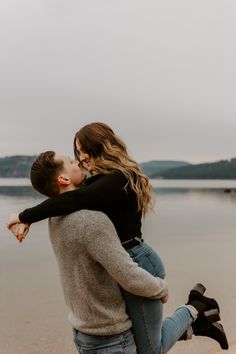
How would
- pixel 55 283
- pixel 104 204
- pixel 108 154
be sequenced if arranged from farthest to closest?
1. pixel 55 283
2. pixel 108 154
3. pixel 104 204

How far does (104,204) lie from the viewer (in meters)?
2.17

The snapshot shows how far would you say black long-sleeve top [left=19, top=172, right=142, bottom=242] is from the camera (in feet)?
6.93

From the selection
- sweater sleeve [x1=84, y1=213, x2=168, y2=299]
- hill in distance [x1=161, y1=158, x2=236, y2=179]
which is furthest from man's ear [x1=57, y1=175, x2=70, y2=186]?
hill in distance [x1=161, y1=158, x2=236, y2=179]

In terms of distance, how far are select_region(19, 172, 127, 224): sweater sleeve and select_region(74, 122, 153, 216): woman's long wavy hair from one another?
0.06 meters

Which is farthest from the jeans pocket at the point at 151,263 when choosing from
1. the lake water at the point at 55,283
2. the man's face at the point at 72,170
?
the lake water at the point at 55,283

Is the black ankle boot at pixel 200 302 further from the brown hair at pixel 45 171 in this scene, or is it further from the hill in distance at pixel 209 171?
the hill in distance at pixel 209 171

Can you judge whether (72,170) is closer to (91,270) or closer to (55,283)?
(91,270)

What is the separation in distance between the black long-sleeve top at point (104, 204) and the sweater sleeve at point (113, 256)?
0.10 meters

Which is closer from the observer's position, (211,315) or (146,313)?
(146,313)

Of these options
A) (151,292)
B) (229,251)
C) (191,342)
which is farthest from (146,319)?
(229,251)

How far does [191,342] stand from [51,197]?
12.7 ft

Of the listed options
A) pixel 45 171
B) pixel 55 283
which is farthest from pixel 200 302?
pixel 55 283

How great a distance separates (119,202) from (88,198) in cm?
18

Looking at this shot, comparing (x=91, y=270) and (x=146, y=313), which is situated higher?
(x=91, y=270)
